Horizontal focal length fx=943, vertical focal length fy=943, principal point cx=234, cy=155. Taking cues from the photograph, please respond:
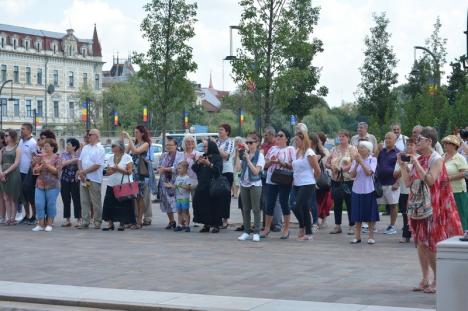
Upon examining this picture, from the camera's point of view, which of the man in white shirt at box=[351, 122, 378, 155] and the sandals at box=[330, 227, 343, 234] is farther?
the sandals at box=[330, 227, 343, 234]

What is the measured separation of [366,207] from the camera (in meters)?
14.6

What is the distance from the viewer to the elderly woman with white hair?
14.5 metres

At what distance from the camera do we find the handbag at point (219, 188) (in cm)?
1628

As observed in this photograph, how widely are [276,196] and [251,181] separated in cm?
65

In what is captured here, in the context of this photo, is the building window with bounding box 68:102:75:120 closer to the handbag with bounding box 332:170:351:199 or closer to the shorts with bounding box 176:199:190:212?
the shorts with bounding box 176:199:190:212

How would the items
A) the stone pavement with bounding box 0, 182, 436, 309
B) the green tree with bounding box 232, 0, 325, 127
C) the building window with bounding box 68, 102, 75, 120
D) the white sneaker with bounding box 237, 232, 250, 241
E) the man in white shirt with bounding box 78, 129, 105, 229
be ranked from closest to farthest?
1. the stone pavement with bounding box 0, 182, 436, 309
2. the white sneaker with bounding box 237, 232, 250, 241
3. the man in white shirt with bounding box 78, 129, 105, 229
4. the green tree with bounding box 232, 0, 325, 127
5. the building window with bounding box 68, 102, 75, 120

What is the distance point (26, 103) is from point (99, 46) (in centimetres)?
2077

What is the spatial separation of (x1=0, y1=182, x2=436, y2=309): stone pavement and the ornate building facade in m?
92.2

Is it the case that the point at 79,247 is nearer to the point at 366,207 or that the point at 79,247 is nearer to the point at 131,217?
the point at 131,217

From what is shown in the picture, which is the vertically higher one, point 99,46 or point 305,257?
point 99,46

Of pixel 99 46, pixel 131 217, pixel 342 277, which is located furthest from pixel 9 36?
pixel 342 277

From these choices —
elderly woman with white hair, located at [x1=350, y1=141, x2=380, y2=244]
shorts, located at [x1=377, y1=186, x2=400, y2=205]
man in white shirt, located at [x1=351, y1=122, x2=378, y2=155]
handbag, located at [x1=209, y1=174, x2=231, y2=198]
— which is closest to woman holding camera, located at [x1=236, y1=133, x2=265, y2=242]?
handbag, located at [x1=209, y1=174, x2=231, y2=198]

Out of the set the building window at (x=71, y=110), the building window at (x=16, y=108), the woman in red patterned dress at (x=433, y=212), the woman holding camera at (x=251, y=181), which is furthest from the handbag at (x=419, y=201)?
the building window at (x=71, y=110)

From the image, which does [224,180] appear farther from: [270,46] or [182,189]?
[270,46]
